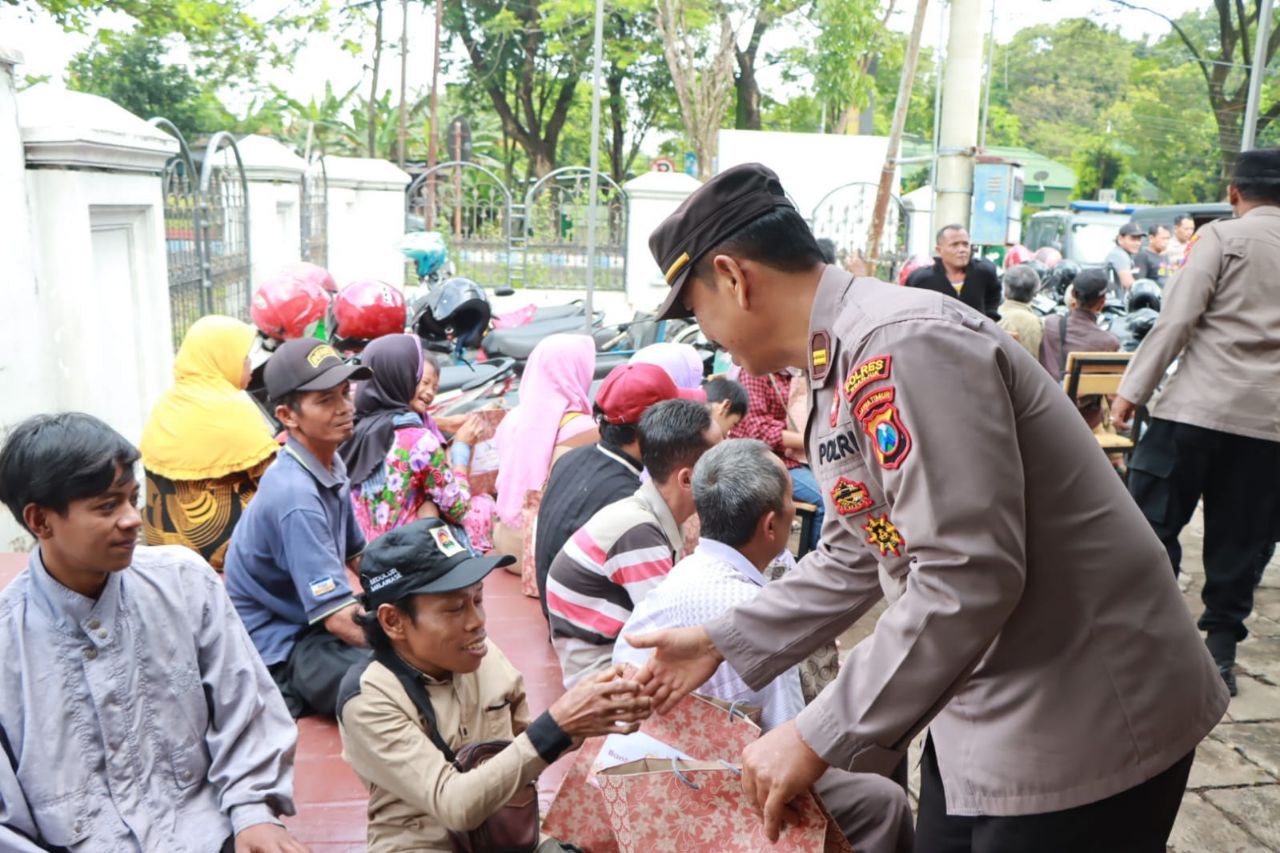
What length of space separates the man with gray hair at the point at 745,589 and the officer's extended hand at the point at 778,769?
749mm

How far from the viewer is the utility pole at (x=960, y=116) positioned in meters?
11.4

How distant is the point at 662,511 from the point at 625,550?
240 mm

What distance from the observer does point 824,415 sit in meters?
1.79

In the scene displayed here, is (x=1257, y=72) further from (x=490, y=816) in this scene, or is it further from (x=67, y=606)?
(x=67, y=606)

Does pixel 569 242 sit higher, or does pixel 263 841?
pixel 569 242

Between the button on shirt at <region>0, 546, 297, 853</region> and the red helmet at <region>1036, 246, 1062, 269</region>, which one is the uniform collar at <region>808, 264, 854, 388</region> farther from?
the red helmet at <region>1036, 246, 1062, 269</region>

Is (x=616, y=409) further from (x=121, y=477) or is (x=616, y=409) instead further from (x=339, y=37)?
(x=339, y=37)

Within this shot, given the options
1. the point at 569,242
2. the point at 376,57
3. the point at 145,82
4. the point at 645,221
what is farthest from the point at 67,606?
the point at 145,82

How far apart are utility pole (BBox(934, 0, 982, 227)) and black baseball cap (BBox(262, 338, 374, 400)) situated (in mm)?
9044

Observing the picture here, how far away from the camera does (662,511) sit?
325 cm

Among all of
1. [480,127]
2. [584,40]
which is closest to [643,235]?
[584,40]

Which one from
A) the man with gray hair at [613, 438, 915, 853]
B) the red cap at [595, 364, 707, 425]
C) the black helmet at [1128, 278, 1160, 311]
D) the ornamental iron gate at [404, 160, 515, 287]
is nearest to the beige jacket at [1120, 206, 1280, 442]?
the red cap at [595, 364, 707, 425]

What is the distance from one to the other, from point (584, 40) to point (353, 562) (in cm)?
2156

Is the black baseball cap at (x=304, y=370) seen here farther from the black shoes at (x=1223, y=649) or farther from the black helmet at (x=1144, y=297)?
the black helmet at (x=1144, y=297)
